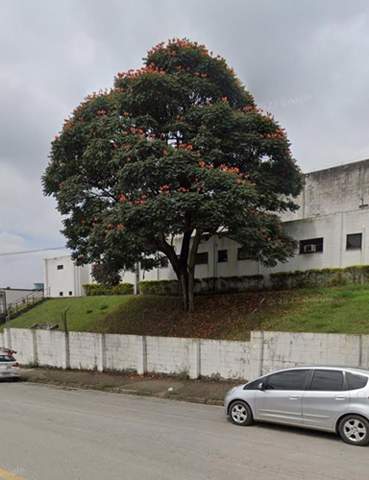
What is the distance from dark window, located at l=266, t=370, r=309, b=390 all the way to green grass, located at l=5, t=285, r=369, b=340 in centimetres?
504

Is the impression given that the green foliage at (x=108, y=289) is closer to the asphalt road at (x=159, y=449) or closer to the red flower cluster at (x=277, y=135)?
the red flower cluster at (x=277, y=135)

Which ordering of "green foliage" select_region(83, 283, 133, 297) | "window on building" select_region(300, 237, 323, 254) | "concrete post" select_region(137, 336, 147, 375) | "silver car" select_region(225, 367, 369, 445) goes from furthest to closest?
"green foliage" select_region(83, 283, 133, 297) < "window on building" select_region(300, 237, 323, 254) < "concrete post" select_region(137, 336, 147, 375) < "silver car" select_region(225, 367, 369, 445)

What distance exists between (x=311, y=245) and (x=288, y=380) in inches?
494

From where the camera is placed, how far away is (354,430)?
6961mm

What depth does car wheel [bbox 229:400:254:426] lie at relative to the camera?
326 inches

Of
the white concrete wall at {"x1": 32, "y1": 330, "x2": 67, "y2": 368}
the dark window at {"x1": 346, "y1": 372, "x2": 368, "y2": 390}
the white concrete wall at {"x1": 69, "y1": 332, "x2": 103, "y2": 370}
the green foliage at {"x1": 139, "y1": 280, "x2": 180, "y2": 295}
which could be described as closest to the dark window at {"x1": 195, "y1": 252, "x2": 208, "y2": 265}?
the green foliage at {"x1": 139, "y1": 280, "x2": 180, "y2": 295}

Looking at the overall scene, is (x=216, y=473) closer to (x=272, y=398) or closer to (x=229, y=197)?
(x=272, y=398)

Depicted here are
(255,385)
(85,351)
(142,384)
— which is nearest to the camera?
(255,385)

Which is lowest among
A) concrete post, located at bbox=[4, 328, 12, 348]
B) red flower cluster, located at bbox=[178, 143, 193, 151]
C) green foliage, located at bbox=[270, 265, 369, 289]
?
concrete post, located at bbox=[4, 328, 12, 348]

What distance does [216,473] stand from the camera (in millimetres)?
5355

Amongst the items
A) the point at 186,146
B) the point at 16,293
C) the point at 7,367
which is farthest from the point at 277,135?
the point at 16,293

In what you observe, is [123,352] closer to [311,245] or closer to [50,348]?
[50,348]

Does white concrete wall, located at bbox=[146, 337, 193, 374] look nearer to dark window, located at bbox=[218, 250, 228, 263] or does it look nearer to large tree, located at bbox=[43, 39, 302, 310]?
large tree, located at bbox=[43, 39, 302, 310]

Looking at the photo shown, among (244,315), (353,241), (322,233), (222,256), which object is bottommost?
(244,315)
